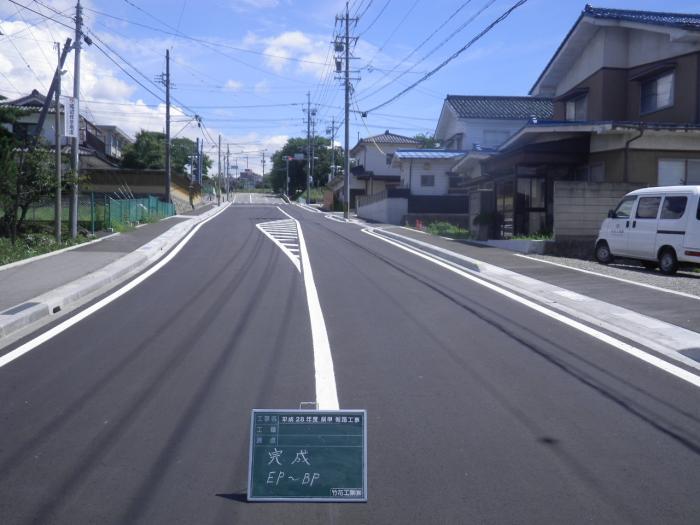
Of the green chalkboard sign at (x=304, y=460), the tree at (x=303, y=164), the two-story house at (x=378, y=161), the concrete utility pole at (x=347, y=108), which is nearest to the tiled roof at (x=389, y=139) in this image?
the two-story house at (x=378, y=161)

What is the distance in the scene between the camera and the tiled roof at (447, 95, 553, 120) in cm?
4584

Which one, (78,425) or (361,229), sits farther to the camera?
(361,229)

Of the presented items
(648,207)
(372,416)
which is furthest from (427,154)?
(372,416)

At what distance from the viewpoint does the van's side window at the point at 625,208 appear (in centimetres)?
1966

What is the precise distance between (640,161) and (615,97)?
17.6ft

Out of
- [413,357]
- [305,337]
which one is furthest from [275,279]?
[413,357]

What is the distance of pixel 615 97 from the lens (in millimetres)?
27969

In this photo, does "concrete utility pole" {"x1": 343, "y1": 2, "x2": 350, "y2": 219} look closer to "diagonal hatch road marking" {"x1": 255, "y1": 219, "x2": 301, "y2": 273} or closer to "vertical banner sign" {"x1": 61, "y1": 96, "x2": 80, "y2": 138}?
"diagonal hatch road marking" {"x1": 255, "y1": 219, "x2": 301, "y2": 273}

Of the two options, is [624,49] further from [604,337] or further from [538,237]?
[604,337]

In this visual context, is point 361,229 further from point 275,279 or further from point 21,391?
point 21,391

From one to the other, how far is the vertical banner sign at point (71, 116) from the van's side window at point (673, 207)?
1778 cm

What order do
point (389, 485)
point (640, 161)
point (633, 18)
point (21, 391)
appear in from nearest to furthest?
point (389, 485) → point (21, 391) → point (640, 161) → point (633, 18)

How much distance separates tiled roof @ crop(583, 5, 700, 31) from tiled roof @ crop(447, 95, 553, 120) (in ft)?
52.6

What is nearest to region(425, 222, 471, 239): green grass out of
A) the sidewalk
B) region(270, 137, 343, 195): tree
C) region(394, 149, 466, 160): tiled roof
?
the sidewalk
